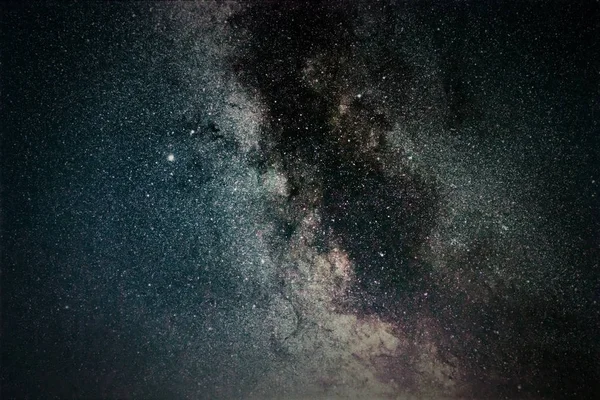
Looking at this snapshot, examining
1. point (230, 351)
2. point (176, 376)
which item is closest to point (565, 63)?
point (230, 351)

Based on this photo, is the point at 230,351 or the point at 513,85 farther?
the point at 230,351

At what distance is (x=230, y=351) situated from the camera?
9.86 ft

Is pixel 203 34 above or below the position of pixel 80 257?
above

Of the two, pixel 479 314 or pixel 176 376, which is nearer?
pixel 479 314

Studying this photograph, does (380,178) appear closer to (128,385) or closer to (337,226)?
(337,226)

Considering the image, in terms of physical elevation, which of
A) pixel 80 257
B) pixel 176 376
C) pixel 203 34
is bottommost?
pixel 176 376

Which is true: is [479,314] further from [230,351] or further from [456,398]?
[230,351]

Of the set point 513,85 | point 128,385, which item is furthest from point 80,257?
point 513,85

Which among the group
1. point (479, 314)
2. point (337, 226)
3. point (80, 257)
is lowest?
point (80, 257)

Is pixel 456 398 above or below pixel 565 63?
below

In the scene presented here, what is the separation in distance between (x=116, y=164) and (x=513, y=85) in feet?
12.2

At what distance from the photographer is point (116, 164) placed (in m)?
2.88

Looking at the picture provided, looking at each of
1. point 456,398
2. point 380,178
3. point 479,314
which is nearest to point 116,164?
point 380,178

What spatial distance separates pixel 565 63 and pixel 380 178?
6.46 ft
